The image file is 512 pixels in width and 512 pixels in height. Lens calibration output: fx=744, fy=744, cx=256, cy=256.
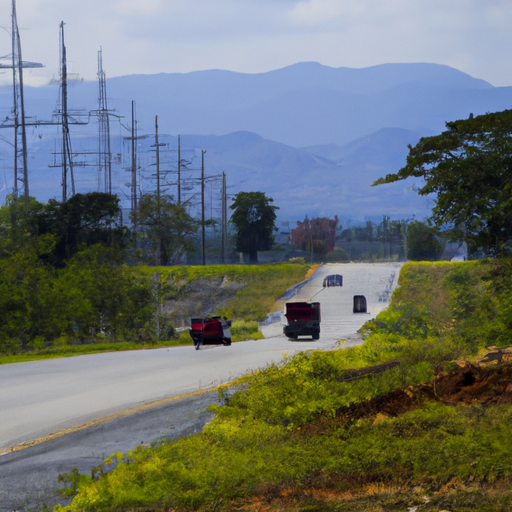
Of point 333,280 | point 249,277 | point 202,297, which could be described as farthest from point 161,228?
point 333,280

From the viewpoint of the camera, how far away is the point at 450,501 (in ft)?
20.4

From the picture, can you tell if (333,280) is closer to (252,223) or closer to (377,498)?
(252,223)

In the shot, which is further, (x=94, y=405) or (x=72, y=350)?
(x=72, y=350)

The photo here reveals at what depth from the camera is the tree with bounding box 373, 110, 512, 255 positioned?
1775 centimetres

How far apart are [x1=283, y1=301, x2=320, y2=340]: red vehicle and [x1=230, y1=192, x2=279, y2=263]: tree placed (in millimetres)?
51770

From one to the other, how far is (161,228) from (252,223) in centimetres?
1392

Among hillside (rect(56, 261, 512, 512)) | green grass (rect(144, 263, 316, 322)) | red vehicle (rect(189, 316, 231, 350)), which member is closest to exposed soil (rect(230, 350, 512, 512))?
hillside (rect(56, 261, 512, 512))

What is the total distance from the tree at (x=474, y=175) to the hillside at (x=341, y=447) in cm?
578

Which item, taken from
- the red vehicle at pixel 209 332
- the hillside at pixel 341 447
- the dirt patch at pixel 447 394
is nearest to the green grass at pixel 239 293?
the red vehicle at pixel 209 332

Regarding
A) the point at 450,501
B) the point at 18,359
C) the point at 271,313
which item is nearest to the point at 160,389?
the point at 18,359

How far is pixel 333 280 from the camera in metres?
49.4

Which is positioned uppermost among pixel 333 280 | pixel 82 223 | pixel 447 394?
pixel 82 223

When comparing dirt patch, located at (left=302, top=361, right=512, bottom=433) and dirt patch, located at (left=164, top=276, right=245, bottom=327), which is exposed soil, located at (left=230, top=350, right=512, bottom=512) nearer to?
dirt patch, located at (left=302, top=361, right=512, bottom=433)

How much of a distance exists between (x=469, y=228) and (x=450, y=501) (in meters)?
13.2
